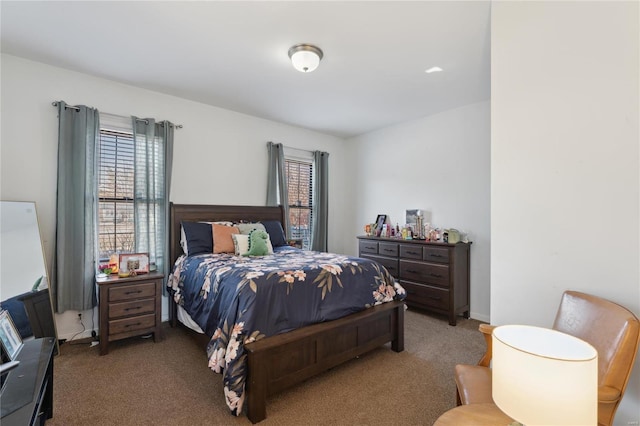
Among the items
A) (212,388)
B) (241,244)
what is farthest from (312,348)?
(241,244)

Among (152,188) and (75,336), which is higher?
(152,188)

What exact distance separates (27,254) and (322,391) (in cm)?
268

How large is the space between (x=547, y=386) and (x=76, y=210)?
11.8 ft

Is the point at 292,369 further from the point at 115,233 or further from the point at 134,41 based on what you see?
the point at 134,41

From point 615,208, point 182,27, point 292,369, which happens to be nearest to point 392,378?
point 292,369

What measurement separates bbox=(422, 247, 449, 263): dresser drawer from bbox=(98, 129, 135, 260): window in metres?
3.38

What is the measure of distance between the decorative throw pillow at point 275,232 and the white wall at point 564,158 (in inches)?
101

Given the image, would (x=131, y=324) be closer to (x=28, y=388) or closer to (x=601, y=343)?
→ (x=28, y=388)

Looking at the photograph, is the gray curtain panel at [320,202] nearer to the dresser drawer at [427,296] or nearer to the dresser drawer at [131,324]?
the dresser drawer at [427,296]

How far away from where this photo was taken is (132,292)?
271 cm

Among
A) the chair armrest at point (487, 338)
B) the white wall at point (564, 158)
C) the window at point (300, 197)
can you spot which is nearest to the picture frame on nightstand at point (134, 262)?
the window at point (300, 197)

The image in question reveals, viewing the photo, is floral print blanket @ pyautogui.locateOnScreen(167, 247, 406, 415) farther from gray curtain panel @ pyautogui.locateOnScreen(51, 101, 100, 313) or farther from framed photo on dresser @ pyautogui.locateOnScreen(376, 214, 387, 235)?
framed photo on dresser @ pyautogui.locateOnScreen(376, 214, 387, 235)

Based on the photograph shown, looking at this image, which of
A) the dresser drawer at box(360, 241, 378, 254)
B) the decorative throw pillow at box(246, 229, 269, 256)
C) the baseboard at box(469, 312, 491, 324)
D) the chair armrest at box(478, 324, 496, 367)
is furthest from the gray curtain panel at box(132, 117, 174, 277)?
the baseboard at box(469, 312, 491, 324)

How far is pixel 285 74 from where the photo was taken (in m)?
2.87
